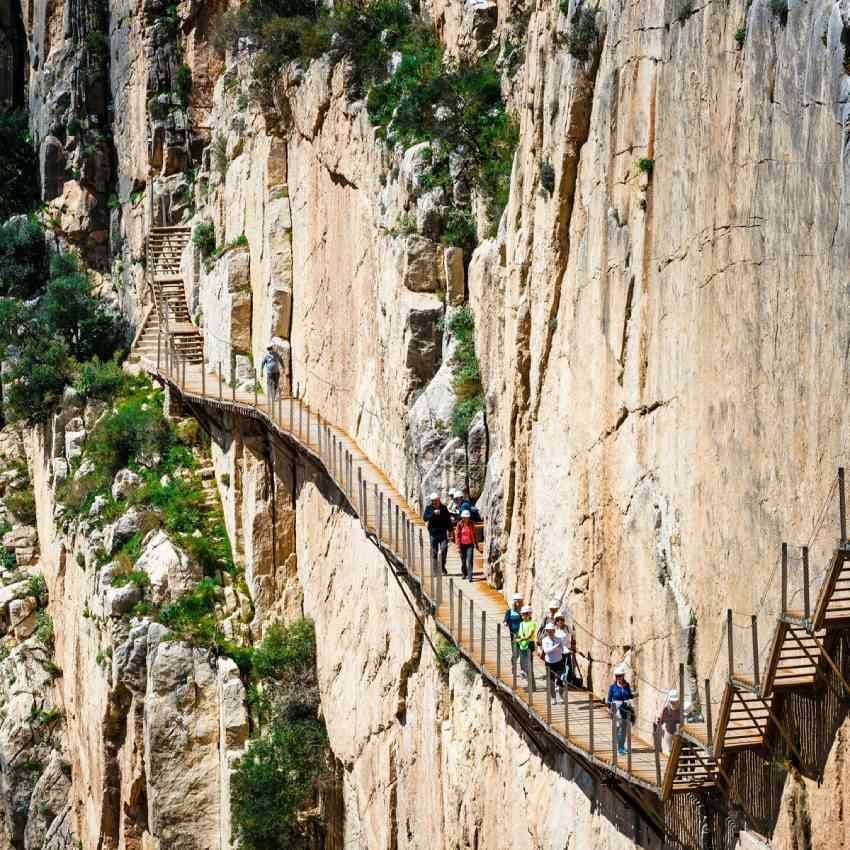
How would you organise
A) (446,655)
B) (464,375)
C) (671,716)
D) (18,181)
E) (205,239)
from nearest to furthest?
(671,716) < (446,655) < (464,375) < (205,239) < (18,181)

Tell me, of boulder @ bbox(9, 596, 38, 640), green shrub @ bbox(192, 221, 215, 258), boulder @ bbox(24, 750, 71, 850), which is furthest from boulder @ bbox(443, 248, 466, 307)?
boulder @ bbox(9, 596, 38, 640)

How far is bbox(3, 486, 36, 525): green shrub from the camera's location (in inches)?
2293

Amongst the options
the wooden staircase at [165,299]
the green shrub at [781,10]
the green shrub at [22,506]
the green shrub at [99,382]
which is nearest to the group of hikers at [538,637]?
the green shrub at [781,10]

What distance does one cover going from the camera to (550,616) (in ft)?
91.3

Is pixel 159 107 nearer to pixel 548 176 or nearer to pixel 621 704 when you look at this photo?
pixel 548 176

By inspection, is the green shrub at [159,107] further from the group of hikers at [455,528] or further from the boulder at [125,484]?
the group of hikers at [455,528]

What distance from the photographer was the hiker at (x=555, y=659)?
2608cm

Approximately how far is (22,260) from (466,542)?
3320 centimetres

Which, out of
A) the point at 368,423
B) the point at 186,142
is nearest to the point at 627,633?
the point at 368,423

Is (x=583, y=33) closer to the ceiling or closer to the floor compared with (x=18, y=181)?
closer to the floor

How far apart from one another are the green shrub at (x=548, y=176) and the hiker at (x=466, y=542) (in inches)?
236

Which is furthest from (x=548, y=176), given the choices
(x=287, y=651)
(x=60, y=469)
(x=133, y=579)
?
(x=60, y=469)

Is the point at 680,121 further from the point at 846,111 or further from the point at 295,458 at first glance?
the point at 295,458

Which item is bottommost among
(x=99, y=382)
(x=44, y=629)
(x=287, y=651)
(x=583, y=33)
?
(x=44, y=629)
